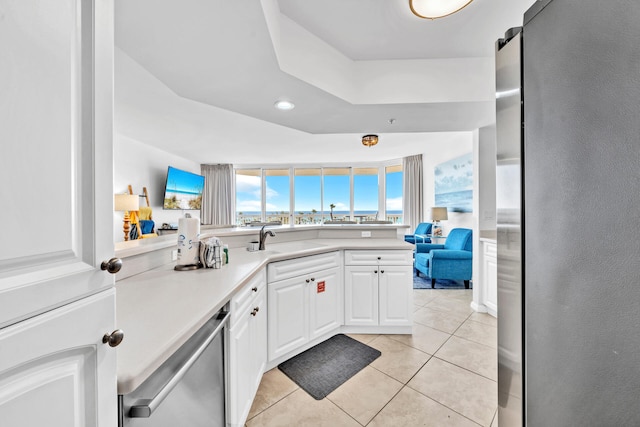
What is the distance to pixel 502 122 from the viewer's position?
2.28ft

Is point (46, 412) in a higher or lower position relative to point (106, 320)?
lower

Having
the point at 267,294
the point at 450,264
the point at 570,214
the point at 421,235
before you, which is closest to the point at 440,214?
the point at 421,235

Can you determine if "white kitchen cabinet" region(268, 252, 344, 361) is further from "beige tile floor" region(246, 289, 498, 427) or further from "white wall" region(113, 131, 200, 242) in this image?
"white wall" region(113, 131, 200, 242)

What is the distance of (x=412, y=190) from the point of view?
243 inches

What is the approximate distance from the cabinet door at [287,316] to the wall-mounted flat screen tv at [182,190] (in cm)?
456

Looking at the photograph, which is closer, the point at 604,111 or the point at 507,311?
the point at 604,111

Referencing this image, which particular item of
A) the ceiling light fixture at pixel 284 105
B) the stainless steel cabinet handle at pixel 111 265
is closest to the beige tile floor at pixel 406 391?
the stainless steel cabinet handle at pixel 111 265

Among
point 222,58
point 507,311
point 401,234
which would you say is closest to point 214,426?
point 507,311

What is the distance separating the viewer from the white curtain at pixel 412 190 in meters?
6.05

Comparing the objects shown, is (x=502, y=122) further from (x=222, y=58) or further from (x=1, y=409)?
(x=222, y=58)

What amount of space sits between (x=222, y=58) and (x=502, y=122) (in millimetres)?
1552

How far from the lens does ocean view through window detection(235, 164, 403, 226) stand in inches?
279

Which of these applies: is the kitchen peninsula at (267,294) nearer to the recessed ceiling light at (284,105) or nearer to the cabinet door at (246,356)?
the cabinet door at (246,356)

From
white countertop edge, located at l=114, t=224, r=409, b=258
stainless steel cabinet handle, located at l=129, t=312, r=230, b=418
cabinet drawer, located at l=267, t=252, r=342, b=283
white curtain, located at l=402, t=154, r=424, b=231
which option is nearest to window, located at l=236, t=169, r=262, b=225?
white curtain, located at l=402, t=154, r=424, b=231
